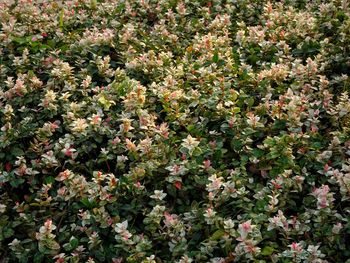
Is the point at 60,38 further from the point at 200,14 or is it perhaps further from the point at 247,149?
the point at 247,149

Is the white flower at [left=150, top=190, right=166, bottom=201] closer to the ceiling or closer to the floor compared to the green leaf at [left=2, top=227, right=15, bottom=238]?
closer to the ceiling

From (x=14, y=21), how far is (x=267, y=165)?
2.21 m

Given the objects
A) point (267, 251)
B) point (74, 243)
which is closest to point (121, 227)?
point (74, 243)

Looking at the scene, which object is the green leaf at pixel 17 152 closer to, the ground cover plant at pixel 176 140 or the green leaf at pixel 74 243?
the ground cover plant at pixel 176 140

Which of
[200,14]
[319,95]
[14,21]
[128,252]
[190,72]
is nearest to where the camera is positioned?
[128,252]

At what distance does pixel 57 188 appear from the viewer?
292cm

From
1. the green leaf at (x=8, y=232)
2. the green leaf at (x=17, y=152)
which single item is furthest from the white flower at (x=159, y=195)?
the green leaf at (x=17, y=152)

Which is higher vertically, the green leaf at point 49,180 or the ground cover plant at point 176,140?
the ground cover plant at point 176,140

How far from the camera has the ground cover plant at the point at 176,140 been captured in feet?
8.52

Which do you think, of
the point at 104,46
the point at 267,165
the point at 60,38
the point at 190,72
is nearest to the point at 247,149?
the point at 267,165

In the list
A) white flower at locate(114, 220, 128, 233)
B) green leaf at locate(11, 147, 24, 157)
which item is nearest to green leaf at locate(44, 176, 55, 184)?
green leaf at locate(11, 147, 24, 157)

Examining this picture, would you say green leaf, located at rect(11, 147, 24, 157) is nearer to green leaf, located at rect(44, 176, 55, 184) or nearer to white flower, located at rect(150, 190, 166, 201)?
green leaf, located at rect(44, 176, 55, 184)

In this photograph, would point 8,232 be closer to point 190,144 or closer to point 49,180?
point 49,180

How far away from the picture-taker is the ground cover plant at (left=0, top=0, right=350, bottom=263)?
2596 mm
